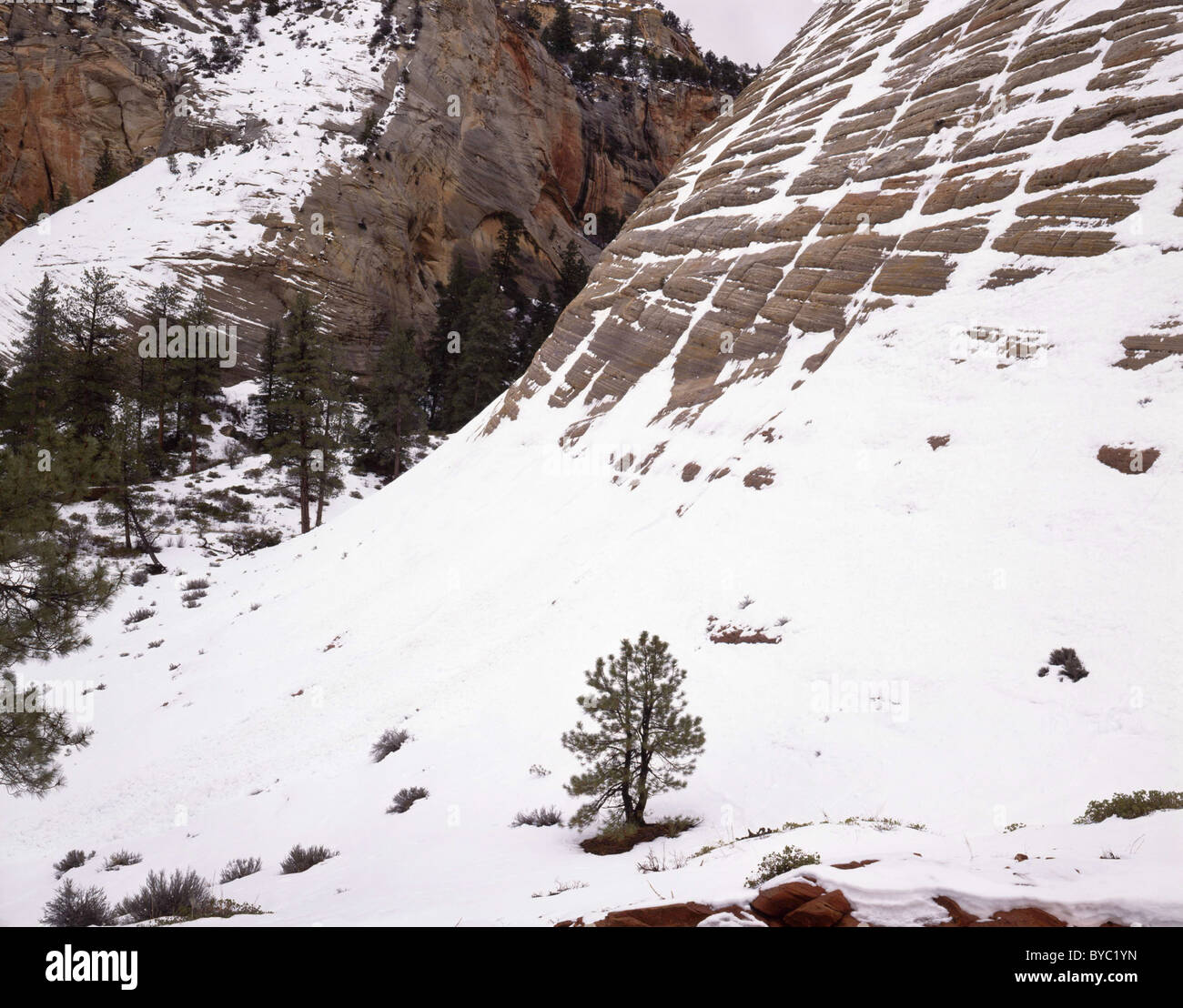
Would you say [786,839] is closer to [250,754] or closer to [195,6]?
[250,754]

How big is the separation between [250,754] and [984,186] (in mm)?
17588

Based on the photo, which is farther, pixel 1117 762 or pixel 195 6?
pixel 195 6

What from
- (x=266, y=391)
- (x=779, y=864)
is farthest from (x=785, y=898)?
(x=266, y=391)

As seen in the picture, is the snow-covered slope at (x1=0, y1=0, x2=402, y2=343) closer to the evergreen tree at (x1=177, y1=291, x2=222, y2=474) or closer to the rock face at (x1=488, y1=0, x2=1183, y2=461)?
the evergreen tree at (x1=177, y1=291, x2=222, y2=474)

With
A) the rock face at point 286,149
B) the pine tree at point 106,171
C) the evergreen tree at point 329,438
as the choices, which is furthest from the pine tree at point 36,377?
the pine tree at point 106,171

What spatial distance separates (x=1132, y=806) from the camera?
4.66 metres

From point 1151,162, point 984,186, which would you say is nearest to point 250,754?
point 984,186

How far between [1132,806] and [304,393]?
2936 cm

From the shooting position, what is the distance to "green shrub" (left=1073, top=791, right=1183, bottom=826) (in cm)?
462

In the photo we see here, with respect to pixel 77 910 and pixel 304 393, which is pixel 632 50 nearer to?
pixel 304 393

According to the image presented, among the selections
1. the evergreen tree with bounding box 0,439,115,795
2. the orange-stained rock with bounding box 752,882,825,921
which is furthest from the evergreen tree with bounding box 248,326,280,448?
the orange-stained rock with bounding box 752,882,825,921

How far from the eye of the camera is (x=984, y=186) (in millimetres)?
12555

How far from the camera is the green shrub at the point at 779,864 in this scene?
13.2 ft

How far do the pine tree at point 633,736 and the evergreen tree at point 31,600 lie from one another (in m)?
6.96
